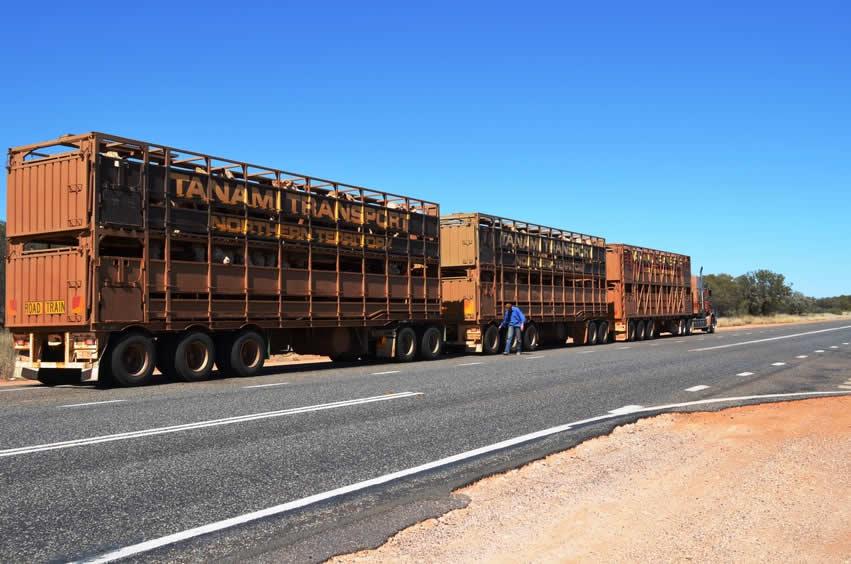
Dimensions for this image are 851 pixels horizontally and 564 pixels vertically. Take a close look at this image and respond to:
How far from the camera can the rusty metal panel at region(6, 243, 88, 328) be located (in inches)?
517

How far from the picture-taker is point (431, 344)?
2192cm

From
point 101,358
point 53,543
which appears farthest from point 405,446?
point 101,358

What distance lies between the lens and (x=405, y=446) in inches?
288

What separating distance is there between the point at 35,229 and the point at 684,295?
36688 millimetres

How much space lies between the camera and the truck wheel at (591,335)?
102ft

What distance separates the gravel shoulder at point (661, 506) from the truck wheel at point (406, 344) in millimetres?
12667

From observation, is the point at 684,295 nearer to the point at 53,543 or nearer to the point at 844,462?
the point at 844,462

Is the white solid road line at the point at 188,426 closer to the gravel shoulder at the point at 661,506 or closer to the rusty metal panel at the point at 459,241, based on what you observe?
the gravel shoulder at the point at 661,506

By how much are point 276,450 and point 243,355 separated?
9384 mm

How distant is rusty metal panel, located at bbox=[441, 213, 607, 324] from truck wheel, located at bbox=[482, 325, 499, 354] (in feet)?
1.19

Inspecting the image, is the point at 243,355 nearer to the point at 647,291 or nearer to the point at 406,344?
the point at 406,344

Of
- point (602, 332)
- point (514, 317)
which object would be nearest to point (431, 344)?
point (514, 317)

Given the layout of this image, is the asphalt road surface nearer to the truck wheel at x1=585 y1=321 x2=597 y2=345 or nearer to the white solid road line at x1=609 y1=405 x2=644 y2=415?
the white solid road line at x1=609 y1=405 x2=644 y2=415

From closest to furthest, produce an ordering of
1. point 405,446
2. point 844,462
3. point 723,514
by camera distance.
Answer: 1. point 723,514
2. point 844,462
3. point 405,446
